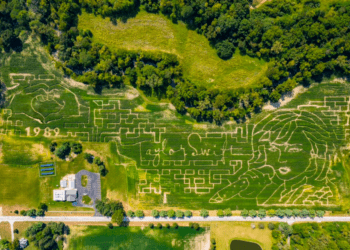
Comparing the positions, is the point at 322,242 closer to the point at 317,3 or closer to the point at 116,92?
the point at 317,3

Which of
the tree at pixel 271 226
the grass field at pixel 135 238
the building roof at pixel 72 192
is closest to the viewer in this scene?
the tree at pixel 271 226

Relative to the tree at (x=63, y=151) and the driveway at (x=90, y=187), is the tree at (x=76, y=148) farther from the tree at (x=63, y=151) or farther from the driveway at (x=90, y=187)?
the driveway at (x=90, y=187)

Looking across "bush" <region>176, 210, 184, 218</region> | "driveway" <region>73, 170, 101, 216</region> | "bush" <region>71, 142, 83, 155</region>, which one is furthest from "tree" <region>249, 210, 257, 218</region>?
"bush" <region>71, 142, 83, 155</region>

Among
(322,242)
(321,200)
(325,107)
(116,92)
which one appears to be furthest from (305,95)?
(116,92)

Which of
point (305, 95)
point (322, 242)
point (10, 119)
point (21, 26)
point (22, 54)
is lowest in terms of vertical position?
point (322, 242)

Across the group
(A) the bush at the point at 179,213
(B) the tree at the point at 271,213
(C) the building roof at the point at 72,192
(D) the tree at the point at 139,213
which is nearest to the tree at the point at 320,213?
(B) the tree at the point at 271,213
